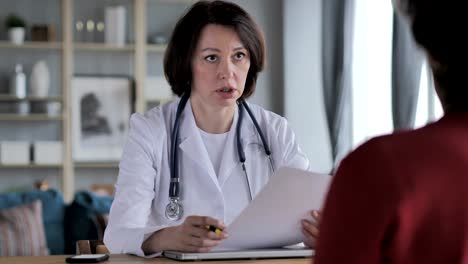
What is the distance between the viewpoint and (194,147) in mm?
2449

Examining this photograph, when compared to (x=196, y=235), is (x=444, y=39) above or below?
above

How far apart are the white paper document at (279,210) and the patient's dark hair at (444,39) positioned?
3.30ft

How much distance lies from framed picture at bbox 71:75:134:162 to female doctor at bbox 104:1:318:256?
5157 millimetres

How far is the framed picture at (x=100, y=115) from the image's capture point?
762 cm

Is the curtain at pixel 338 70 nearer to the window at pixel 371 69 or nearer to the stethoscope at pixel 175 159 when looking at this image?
the window at pixel 371 69

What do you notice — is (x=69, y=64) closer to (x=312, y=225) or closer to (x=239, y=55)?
(x=239, y=55)

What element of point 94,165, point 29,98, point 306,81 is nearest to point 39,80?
point 29,98

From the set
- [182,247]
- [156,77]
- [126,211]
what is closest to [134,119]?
[126,211]

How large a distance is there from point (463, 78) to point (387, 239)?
167 mm

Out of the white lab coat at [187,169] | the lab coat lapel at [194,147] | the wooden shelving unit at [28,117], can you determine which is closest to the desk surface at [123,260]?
the white lab coat at [187,169]

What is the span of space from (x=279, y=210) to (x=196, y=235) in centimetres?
20

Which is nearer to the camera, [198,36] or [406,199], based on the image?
[406,199]

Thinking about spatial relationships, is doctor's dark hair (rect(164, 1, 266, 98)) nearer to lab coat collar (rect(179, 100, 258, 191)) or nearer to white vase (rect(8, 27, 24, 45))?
lab coat collar (rect(179, 100, 258, 191))

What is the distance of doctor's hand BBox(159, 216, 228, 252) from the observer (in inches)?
74.5
